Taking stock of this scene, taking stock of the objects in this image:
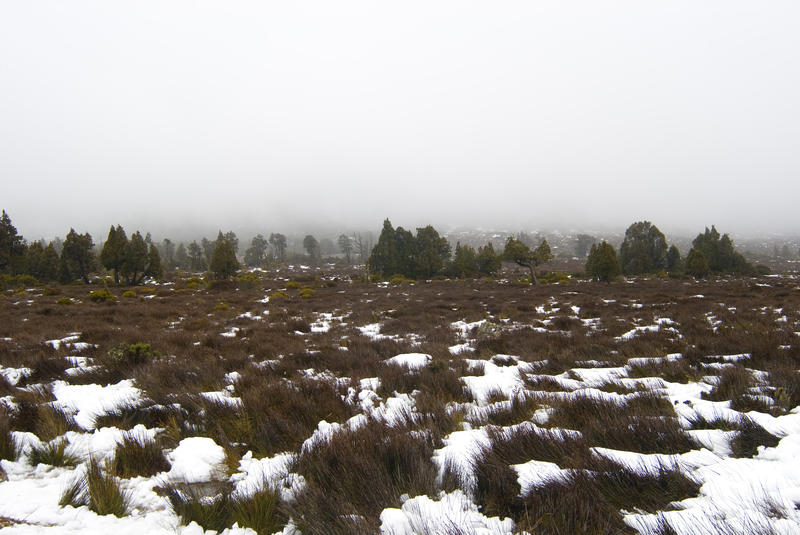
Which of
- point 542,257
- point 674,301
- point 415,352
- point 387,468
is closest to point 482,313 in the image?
point 415,352

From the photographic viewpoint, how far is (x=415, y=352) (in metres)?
7.10

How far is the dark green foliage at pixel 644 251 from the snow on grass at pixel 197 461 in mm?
64064

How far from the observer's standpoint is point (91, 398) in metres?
3.99

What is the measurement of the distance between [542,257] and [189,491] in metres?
36.4

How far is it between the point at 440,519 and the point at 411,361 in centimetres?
431

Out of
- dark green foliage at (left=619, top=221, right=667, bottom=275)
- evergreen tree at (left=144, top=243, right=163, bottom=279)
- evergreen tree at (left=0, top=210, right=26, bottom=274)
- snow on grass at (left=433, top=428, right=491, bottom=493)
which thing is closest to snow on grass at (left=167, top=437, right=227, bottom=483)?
snow on grass at (left=433, top=428, right=491, bottom=493)

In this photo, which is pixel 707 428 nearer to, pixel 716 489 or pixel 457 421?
pixel 716 489

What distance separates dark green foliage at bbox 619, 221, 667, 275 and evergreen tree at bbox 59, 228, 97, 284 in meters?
78.4

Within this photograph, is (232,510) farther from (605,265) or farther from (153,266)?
(153,266)

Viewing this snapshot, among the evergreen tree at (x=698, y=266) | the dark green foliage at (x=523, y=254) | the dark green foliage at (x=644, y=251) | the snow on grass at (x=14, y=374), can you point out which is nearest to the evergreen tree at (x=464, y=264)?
the dark green foliage at (x=523, y=254)

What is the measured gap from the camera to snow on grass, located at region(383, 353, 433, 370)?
566cm

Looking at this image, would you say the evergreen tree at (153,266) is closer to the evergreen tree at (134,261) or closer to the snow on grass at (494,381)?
the evergreen tree at (134,261)

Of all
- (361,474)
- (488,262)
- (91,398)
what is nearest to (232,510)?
(361,474)

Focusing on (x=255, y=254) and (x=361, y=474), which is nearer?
(x=361, y=474)
